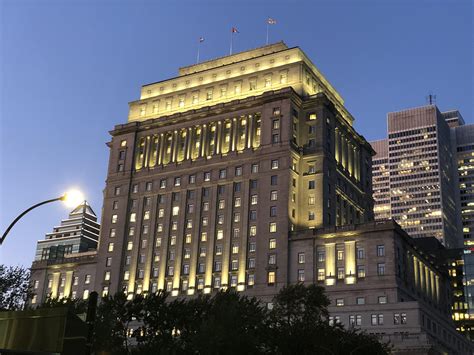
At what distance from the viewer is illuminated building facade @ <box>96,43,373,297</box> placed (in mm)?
133875

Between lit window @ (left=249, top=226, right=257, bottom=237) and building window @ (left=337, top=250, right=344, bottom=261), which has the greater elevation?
lit window @ (left=249, top=226, right=257, bottom=237)

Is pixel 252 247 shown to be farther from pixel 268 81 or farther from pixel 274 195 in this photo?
pixel 268 81

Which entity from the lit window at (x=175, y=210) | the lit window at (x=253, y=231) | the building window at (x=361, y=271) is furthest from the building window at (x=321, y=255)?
the lit window at (x=175, y=210)

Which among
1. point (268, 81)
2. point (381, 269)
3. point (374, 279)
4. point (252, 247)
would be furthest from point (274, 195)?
point (268, 81)

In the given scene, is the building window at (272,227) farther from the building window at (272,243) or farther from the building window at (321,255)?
the building window at (321,255)

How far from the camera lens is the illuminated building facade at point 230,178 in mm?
133875

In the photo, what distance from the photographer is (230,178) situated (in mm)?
142125

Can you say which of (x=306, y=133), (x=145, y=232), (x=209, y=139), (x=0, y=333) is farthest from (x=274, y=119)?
(x=0, y=333)

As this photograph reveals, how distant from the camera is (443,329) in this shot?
413 ft

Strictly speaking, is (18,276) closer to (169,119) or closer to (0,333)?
(0,333)

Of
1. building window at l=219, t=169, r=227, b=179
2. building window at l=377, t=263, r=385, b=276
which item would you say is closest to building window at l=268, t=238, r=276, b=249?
building window at l=219, t=169, r=227, b=179

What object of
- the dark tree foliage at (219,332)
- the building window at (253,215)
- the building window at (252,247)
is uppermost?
the building window at (253,215)

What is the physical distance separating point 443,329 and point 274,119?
55178 millimetres

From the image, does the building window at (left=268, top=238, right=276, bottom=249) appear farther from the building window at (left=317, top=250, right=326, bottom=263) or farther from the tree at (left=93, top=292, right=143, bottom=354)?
the tree at (left=93, top=292, right=143, bottom=354)
